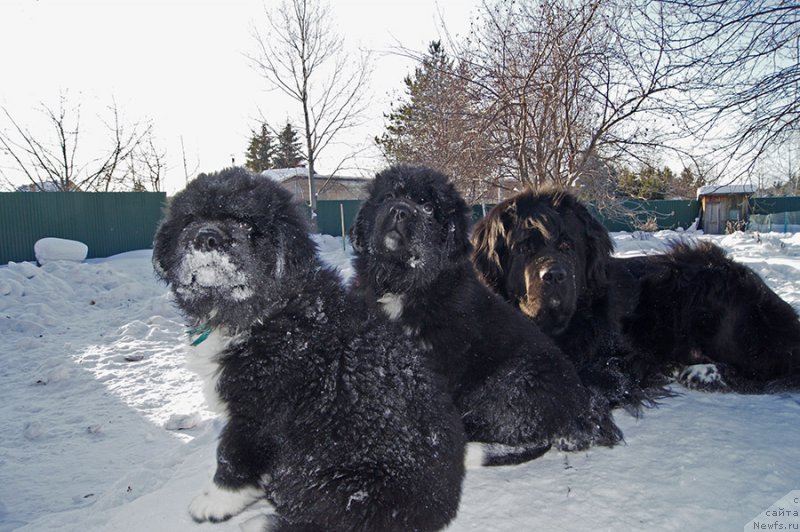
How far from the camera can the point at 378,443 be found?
2.22 metres

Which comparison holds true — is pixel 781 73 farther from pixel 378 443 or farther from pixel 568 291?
pixel 378 443

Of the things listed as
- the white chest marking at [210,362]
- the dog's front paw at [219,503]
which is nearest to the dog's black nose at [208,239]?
the white chest marking at [210,362]

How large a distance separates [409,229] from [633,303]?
7.40ft

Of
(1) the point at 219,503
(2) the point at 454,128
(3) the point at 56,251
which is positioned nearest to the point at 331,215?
(3) the point at 56,251

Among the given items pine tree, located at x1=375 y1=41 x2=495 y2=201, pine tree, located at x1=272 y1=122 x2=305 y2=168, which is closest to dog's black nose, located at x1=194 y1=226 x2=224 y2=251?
pine tree, located at x1=375 y1=41 x2=495 y2=201

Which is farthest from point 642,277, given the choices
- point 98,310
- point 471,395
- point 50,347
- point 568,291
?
point 98,310

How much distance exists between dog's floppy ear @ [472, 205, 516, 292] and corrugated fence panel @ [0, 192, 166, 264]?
1586cm

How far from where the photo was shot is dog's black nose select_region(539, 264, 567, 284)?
368cm

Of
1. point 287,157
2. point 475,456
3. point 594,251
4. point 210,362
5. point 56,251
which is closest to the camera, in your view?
point 210,362

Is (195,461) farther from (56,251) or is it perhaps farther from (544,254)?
(56,251)

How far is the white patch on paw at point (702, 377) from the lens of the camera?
3.98 m

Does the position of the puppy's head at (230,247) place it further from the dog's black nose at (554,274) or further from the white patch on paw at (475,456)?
the dog's black nose at (554,274)

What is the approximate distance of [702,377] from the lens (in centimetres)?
404

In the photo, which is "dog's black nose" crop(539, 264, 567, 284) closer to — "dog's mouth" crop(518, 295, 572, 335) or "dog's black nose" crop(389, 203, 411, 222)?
"dog's mouth" crop(518, 295, 572, 335)
